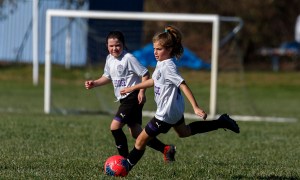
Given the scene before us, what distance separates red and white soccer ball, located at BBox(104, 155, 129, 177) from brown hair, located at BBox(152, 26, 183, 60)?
1139 millimetres

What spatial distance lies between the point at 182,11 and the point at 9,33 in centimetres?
750

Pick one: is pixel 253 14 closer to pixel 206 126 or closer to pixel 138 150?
pixel 206 126

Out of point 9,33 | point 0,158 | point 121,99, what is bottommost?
point 9,33

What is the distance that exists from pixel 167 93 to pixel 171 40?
51 cm

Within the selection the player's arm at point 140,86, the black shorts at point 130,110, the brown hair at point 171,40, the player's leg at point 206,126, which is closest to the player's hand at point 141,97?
the black shorts at point 130,110

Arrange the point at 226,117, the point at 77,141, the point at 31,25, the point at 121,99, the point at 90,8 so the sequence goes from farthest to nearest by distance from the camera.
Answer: the point at 31,25, the point at 90,8, the point at 77,141, the point at 121,99, the point at 226,117

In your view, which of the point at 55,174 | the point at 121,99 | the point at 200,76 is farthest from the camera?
the point at 200,76

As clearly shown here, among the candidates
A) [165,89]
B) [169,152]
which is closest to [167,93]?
[165,89]

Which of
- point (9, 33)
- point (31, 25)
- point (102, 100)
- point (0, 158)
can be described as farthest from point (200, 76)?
point (0, 158)

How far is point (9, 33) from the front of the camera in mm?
31016

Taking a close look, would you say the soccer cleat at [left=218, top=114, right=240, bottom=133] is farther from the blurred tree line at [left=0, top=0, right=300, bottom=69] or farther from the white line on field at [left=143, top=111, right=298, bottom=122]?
the blurred tree line at [left=0, top=0, right=300, bottom=69]

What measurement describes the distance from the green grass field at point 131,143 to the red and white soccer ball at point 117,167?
0.33ft

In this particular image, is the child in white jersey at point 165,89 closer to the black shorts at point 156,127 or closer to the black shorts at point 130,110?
the black shorts at point 156,127

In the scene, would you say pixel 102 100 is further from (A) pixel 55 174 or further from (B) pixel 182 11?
(B) pixel 182 11
